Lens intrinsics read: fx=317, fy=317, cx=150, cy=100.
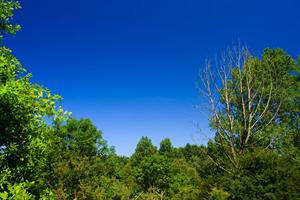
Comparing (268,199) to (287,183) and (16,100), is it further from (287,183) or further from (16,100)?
(16,100)

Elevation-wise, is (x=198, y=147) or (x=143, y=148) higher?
(x=143, y=148)

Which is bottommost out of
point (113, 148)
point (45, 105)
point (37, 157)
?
point (37, 157)

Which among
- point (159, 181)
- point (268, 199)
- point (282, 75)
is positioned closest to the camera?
point (268, 199)

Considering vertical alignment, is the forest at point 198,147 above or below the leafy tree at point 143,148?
below

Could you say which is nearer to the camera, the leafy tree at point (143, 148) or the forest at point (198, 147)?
the forest at point (198, 147)

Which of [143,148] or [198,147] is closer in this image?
[198,147]

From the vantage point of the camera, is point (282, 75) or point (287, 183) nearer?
point (287, 183)

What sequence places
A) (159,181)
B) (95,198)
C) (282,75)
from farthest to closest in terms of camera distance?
(159,181)
(282,75)
(95,198)

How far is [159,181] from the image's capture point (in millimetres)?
54031

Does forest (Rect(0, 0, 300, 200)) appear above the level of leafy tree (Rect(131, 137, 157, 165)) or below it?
below

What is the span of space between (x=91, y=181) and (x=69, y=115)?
19.5 meters

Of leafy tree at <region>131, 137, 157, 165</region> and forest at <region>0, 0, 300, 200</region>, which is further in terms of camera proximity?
leafy tree at <region>131, 137, 157, 165</region>

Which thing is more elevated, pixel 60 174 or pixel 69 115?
pixel 60 174

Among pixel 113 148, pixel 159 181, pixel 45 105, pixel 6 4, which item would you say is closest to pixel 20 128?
pixel 45 105
